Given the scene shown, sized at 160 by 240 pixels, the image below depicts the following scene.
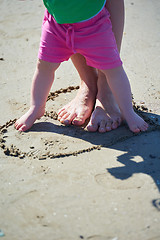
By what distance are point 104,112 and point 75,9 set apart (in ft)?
2.27

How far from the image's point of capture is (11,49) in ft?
11.1

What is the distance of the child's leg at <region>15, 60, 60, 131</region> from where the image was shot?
83.3 inches

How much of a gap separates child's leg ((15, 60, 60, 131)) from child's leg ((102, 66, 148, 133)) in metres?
0.37

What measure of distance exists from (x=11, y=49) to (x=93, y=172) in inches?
80.6

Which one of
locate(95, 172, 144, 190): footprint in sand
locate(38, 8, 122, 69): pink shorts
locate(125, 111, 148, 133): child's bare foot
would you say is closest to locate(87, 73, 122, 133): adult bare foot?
locate(125, 111, 148, 133): child's bare foot

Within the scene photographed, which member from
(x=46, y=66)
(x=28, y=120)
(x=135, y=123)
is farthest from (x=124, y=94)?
(x=28, y=120)

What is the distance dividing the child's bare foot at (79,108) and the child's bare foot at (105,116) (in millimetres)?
67

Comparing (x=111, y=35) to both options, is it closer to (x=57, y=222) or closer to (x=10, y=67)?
(x=57, y=222)

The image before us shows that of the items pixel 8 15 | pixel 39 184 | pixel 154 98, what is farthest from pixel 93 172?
pixel 8 15

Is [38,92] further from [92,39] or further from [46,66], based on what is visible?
[92,39]

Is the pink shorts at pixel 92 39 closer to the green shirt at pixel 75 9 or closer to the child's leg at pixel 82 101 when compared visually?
the green shirt at pixel 75 9

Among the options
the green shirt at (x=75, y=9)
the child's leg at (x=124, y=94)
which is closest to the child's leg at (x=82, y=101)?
the child's leg at (x=124, y=94)

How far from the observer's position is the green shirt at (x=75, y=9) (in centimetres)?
192

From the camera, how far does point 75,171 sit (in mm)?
1793
